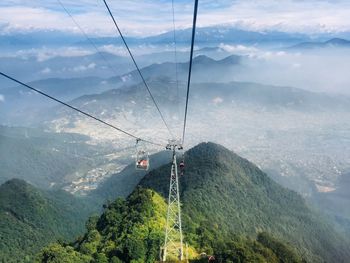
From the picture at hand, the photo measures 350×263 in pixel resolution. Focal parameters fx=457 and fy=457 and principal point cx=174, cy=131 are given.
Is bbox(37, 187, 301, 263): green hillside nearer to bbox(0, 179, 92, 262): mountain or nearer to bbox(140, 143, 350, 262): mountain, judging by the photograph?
bbox(140, 143, 350, 262): mountain

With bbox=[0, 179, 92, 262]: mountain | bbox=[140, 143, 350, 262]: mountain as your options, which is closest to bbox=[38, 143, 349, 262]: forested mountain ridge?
bbox=[140, 143, 350, 262]: mountain

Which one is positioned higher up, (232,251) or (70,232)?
(232,251)

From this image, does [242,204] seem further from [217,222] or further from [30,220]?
[30,220]

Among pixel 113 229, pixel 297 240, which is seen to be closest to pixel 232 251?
pixel 113 229

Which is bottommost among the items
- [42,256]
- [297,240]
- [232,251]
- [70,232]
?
[70,232]

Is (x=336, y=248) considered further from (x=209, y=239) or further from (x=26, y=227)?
(x=26, y=227)
